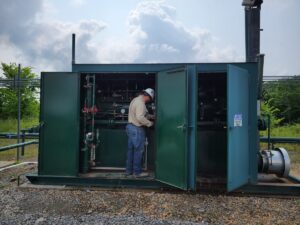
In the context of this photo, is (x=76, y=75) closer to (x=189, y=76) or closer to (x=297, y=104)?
(x=189, y=76)

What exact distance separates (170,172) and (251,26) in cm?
323

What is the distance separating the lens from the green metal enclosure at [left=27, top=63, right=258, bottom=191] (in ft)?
15.3

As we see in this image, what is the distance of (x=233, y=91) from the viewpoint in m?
4.66

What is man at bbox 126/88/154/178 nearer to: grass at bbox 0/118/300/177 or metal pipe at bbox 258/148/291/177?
metal pipe at bbox 258/148/291/177

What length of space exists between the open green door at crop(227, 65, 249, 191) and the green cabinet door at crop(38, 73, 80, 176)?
8.76 ft

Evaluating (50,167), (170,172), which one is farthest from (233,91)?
(50,167)

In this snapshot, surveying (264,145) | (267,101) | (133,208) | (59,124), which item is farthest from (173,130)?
(267,101)

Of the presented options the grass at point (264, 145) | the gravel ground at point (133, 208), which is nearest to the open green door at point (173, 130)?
the gravel ground at point (133, 208)

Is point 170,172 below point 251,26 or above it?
below

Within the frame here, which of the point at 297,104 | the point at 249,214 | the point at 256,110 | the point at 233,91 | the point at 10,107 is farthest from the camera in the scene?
the point at 10,107

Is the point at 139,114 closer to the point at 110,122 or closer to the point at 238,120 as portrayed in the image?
the point at 110,122

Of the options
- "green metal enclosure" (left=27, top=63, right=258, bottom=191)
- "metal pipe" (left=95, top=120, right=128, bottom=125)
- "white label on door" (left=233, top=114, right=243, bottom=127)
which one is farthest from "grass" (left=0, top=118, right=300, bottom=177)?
"metal pipe" (left=95, top=120, right=128, bottom=125)

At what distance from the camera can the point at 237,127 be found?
4.75m

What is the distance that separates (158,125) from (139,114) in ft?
1.32
